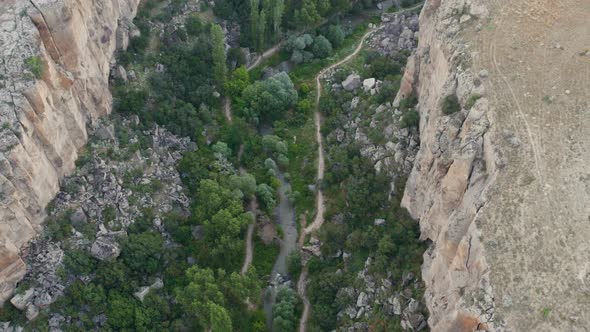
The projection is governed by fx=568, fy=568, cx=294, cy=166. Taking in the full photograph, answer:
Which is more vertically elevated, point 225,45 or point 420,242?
point 225,45

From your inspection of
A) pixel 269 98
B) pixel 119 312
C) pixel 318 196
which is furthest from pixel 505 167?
pixel 269 98

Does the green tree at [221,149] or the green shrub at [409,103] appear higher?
the green shrub at [409,103]

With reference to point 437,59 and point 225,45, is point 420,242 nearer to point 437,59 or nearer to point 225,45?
point 437,59

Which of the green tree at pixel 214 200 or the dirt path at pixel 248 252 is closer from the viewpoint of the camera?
the green tree at pixel 214 200

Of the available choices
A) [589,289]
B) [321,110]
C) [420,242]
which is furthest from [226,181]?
[589,289]

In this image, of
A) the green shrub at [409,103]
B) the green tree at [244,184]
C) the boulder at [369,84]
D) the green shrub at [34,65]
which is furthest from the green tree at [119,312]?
Result: the boulder at [369,84]

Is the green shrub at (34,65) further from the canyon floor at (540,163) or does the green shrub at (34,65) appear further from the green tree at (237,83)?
the canyon floor at (540,163)
